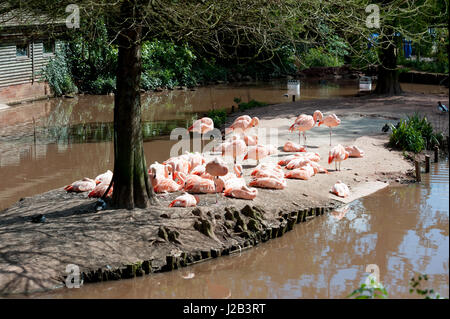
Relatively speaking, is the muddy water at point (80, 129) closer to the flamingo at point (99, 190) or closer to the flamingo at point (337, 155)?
the flamingo at point (99, 190)

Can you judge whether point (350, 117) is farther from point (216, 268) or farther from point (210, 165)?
point (216, 268)

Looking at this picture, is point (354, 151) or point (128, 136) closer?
point (128, 136)

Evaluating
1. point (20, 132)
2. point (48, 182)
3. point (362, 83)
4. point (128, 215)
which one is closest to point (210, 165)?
point (128, 215)

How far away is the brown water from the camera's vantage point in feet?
28.0

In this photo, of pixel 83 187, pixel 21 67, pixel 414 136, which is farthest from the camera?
pixel 21 67

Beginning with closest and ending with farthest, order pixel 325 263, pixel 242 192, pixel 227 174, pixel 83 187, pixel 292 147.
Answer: pixel 325 263, pixel 242 192, pixel 83 187, pixel 227 174, pixel 292 147

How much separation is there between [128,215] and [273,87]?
76.3ft

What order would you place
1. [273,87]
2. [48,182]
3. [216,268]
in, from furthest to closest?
[273,87]
[48,182]
[216,268]

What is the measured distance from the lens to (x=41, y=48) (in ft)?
88.5

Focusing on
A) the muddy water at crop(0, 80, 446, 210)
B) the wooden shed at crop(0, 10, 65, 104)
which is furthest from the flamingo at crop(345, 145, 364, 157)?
the wooden shed at crop(0, 10, 65, 104)

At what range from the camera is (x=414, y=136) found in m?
15.7

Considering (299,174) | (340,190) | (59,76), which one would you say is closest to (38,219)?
(299,174)

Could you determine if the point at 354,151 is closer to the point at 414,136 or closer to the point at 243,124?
the point at 414,136

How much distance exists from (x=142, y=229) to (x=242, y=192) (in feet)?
7.41
